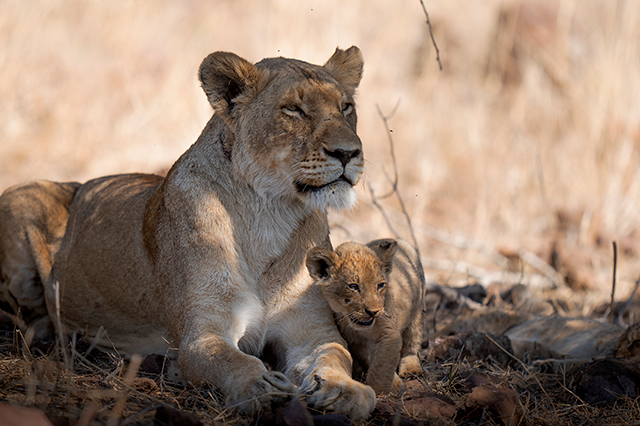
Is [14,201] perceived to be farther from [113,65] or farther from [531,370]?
[113,65]

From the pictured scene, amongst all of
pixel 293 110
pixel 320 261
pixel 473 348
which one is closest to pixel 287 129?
pixel 293 110

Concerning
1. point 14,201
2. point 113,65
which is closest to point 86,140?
point 113,65

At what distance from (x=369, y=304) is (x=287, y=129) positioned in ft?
3.45

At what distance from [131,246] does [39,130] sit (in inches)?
261

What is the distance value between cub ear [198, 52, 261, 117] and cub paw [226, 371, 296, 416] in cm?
160

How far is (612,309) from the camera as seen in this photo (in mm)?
5062

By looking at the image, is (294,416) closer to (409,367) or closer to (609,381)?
(409,367)

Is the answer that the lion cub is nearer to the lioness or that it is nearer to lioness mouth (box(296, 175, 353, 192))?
the lioness

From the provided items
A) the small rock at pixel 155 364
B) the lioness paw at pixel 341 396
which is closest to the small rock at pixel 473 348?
the lioness paw at pixel 341 396

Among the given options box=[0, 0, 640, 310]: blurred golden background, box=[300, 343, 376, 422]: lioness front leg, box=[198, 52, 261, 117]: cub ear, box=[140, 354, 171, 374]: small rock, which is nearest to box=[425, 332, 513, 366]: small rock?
box=[300, 343, 376, 422]: lioness front leg

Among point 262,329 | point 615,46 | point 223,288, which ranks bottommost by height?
point 262,329

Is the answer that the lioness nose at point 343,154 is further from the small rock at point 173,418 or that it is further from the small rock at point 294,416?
the small rock at point 173,418

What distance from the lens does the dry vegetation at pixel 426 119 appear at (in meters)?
8.52

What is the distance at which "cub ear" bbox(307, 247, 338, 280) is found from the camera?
3406 millimetres
